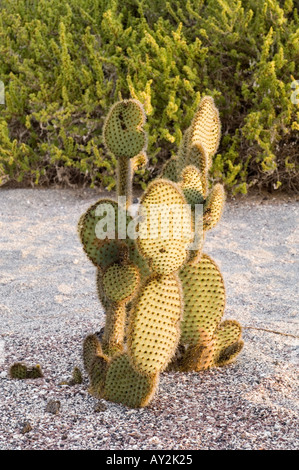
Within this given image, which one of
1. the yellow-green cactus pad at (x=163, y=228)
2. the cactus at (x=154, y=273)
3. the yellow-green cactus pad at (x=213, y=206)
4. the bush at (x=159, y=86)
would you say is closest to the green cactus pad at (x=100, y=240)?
the cactus at (x=154, y=273)

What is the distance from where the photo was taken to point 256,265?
4.28 m

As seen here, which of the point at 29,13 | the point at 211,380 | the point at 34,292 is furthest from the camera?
the point at 29,13

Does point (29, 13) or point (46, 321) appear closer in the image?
point (46, 321)

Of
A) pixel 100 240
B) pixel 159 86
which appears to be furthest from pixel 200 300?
pixel 159 86

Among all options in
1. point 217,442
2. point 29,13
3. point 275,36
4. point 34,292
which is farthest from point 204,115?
point 29,13

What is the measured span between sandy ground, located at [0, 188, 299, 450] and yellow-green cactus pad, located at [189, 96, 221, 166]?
2.65 ft

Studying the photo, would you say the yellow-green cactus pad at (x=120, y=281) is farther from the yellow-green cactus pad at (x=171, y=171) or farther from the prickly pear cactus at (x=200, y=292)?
the yellow-green cactus pad at (x=171, y=171)

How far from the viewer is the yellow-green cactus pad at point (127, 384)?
7.07ft

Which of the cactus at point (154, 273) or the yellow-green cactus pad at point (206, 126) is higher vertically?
the yellow-green cactus pad at point (206, 126)

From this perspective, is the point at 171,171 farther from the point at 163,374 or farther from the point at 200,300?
the point at 163,374

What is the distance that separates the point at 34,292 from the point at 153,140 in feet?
5.97

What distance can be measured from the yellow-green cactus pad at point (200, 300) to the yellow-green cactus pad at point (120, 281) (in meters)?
0.27
